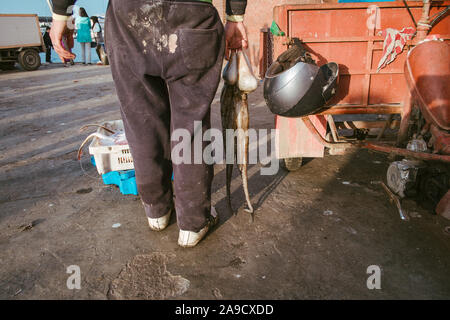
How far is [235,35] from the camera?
2129mm

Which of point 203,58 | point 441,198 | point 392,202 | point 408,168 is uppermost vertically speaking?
point 203,58

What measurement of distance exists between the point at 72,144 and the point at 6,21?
10.5 metres

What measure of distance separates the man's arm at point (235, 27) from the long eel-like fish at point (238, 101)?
64 millimetres

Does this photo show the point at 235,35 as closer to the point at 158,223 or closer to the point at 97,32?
the point at 158,223

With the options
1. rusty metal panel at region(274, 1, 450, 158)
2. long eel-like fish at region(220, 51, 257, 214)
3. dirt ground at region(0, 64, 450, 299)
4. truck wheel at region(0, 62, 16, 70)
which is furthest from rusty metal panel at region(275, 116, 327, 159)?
truck wheel at region(0, 62, 16, 70)

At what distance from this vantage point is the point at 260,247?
2.21 m

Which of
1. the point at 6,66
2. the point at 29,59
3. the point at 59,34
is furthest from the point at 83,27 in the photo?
the point at 59,34

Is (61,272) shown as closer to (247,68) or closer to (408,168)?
(247,68)

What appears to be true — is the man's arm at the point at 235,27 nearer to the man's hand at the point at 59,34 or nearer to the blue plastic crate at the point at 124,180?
the man's hand at the point at 59,34

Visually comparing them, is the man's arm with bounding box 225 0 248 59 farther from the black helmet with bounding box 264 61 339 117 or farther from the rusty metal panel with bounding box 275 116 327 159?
the rusty metal panel with bounding box 275 116 327 159

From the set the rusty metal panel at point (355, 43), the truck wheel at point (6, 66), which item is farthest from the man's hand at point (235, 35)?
the truck wheel at point (6, 66)

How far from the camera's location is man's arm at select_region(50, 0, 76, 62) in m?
1.94

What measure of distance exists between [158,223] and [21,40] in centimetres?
1321
